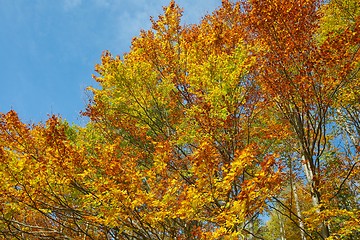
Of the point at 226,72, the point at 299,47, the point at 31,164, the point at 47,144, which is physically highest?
the point at 299,47

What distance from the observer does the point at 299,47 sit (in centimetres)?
629

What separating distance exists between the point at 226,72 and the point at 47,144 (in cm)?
379

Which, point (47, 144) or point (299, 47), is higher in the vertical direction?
point (299, 47)

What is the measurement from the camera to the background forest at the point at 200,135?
5.17m

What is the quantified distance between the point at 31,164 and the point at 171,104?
4.26 meters

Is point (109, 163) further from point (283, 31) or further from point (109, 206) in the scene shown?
point (283, 31)

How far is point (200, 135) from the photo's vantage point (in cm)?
673

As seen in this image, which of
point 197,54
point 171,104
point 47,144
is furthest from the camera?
point 171,104

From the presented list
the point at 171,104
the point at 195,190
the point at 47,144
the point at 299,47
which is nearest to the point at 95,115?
the point at 171,104

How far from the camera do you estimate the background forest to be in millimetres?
5168

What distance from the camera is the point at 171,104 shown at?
344 inches

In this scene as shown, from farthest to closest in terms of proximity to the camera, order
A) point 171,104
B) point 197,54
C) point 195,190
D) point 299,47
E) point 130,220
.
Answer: point 171,104 < point 197,54 < point 299,47 < point 130,220 < point 195,190

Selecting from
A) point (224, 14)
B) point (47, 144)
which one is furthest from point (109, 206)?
point (224, 14)

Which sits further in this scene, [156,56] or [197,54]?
[156,56]
